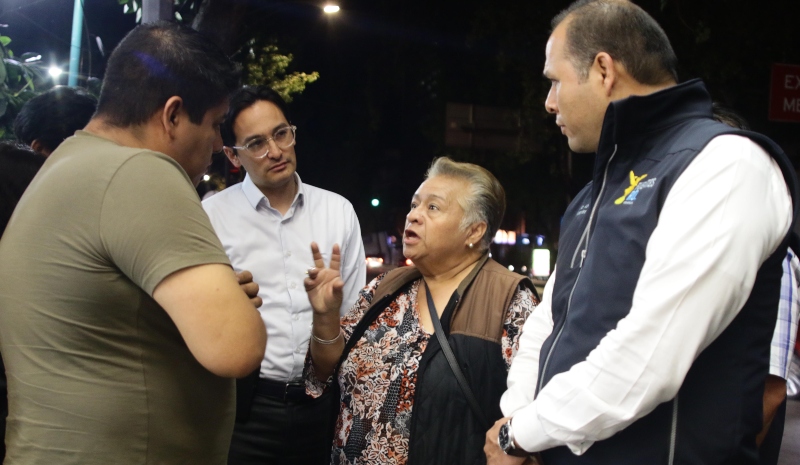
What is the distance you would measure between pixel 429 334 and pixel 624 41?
4.95ft

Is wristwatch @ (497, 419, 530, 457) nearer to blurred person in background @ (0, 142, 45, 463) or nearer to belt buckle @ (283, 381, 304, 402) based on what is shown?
belt buckle @ (283, 381, 304, 402)

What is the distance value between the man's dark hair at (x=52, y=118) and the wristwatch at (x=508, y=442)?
2.41 m

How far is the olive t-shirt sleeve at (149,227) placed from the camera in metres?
1.65

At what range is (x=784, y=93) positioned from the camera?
28.4ft

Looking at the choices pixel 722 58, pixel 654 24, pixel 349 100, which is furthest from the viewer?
pixel 349 100

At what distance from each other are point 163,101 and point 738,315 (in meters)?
1.56

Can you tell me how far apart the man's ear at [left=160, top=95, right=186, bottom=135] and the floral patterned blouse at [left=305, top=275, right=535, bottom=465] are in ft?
4.90

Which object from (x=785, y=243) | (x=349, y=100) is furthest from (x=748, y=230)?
(x=349, y=100)

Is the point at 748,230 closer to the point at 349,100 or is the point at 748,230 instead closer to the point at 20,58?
the point at 20,58

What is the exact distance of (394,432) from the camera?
294 centimetres

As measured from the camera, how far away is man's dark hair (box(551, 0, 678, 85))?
6.66 ft


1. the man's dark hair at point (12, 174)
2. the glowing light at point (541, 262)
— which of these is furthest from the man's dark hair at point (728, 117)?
the glowing light at point (541, 262)

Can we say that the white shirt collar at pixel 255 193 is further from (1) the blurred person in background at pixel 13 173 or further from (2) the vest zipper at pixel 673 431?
(2) the vest zipper at pixel 673 431

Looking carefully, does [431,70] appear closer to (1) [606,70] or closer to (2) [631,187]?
(1) [606,70]
